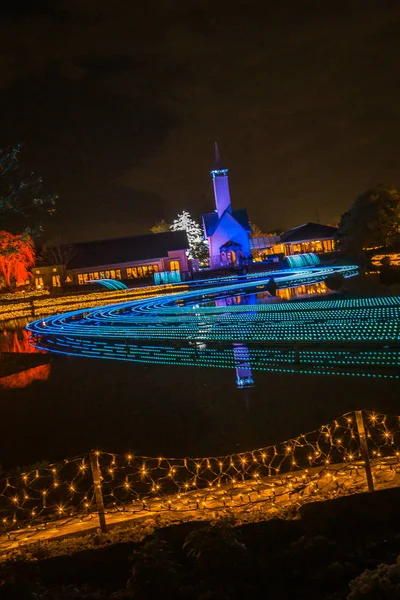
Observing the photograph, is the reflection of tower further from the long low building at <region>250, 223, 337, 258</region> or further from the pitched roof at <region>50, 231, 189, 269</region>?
the long low building at <region>250, 223, 337, 258</region>

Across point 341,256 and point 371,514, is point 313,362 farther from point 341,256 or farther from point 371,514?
point 341,256

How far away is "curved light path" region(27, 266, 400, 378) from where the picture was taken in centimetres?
1078

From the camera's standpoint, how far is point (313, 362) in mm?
10617

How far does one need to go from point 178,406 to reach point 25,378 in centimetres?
520

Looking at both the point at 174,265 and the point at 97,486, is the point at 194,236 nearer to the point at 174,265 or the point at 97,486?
the point at 174,265

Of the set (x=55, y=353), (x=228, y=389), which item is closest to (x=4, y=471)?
(x=228, y=389)

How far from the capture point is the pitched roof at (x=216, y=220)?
5479cm

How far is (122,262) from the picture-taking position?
5422 cm

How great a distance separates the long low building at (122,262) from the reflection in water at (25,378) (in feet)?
133

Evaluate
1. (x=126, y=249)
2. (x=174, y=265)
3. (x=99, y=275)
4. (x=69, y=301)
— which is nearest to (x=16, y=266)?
(x=99, y=275)

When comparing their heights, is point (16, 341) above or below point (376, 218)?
below

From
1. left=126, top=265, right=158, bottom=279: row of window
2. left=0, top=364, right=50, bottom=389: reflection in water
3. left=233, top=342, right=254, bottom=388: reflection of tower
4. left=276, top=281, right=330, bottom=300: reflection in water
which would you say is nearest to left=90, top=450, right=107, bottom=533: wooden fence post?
left=233, top=342, right=254, bottom=388: reflection of tower

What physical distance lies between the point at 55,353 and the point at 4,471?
965 cm

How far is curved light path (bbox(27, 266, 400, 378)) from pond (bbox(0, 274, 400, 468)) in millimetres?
164
